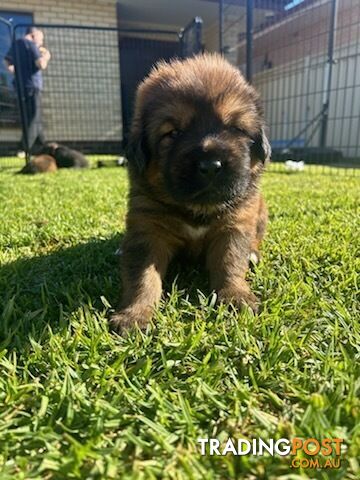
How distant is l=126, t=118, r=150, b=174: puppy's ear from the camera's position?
6.38 ft

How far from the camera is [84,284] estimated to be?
187 centimetres

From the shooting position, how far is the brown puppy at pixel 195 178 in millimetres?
1687

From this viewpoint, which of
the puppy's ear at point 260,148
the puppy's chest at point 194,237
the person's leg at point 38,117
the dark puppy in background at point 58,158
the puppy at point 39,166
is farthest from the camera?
the person's leg at point 38,117

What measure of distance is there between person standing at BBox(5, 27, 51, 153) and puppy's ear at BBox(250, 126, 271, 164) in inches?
260

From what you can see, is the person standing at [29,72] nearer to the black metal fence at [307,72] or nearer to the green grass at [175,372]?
the black metal fence at [307,72]

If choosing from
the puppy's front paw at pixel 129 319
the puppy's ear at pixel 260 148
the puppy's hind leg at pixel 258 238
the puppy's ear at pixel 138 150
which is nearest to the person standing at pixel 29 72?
the puppy's ear at pixel 138 150

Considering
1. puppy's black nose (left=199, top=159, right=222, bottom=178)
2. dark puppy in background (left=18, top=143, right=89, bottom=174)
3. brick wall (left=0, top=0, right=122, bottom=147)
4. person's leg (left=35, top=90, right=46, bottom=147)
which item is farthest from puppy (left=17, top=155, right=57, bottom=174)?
puppy's black nose (left=199, top=159, right=222, bottom=178)

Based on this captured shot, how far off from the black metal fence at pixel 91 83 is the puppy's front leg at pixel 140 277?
847cm

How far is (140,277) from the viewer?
1.64 meters

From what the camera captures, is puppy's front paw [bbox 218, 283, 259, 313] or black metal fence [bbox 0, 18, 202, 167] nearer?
puppy's front paw [bbox 218, 283, 259, 313]

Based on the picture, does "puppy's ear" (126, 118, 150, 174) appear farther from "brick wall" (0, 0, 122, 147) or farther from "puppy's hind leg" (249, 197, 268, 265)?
"brick wall" (0, 0, 122, 147)

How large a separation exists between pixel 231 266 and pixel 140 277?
388 mm

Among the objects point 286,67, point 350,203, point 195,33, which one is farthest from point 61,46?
point 350,203

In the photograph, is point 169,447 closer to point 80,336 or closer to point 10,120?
point 80,336
